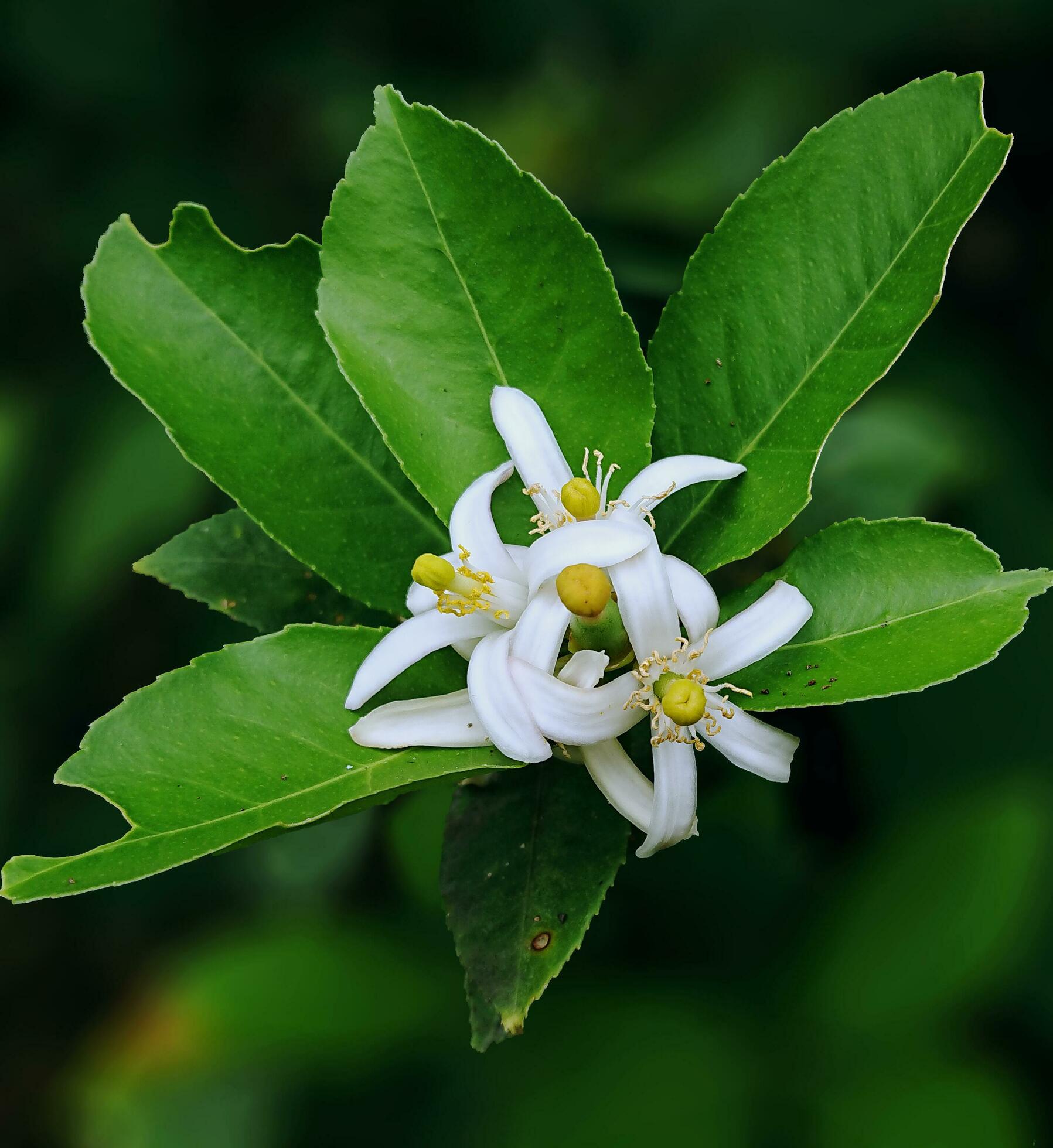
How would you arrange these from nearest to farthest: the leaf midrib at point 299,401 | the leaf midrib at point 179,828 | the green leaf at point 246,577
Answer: the leaf midrib at point 179,828 → the leaf midrib at point 299,401 → the green leaf at point 246,577

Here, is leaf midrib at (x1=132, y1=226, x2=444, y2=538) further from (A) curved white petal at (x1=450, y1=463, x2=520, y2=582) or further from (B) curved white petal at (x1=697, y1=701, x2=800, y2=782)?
(B) curved white petal at (x1=697, y1=701, x2=800, y2=782)

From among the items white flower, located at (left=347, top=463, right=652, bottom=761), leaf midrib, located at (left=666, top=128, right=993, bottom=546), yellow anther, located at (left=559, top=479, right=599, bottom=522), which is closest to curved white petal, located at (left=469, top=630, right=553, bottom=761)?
white flower, located at (left=347, top=463, right=652, bottom=761)

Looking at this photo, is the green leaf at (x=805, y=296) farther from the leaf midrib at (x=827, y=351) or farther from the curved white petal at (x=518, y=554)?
the curved white petal at (x=518, y=554)

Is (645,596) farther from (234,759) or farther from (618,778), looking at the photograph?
(234,759)

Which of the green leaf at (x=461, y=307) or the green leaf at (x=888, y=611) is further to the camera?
the green leaf at (x=461, y=307)

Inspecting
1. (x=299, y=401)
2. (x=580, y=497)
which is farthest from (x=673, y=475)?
(x=299, y=401)

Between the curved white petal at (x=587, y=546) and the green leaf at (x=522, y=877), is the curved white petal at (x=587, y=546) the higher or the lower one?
the higher one

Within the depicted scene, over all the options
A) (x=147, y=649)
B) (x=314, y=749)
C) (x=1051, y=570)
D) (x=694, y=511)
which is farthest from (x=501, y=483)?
(x=147, y=649)

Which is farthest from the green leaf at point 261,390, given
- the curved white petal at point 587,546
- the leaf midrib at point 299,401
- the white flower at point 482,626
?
the curved white petal at point 587,546
